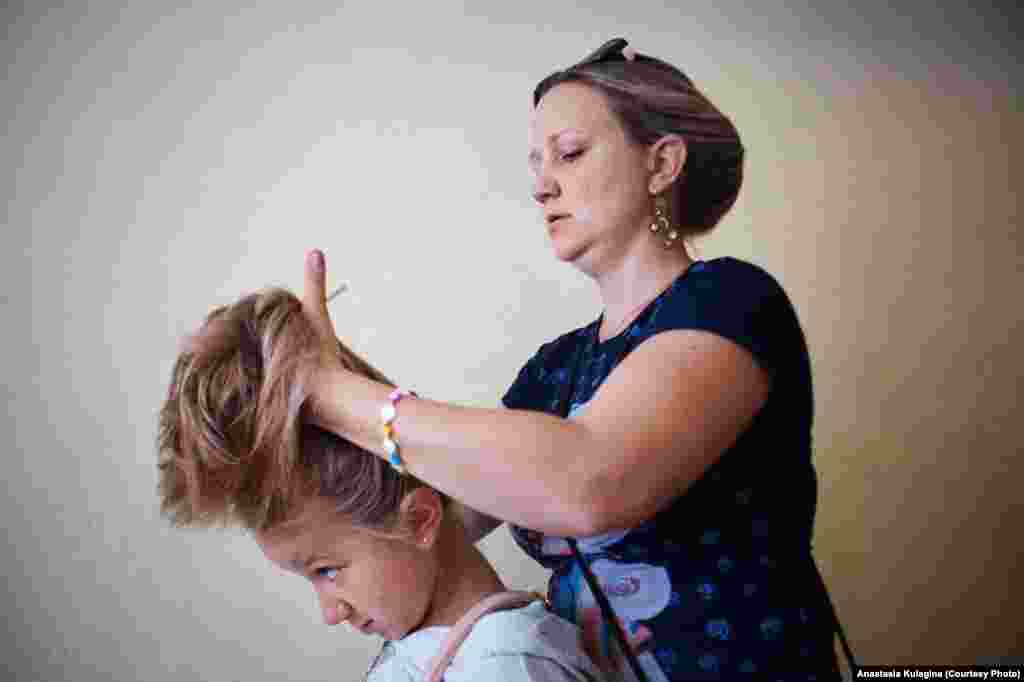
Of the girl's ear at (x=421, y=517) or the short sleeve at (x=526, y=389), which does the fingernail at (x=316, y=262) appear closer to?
the girl's ear at (x=421, y=517)

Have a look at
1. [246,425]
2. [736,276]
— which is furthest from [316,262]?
[736,276]

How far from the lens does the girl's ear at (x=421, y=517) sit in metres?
0.94

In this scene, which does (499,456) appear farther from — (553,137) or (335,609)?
(553,137)

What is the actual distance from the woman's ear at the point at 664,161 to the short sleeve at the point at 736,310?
19 centimetres

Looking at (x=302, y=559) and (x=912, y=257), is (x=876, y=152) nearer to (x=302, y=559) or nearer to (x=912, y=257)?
(x=912, y=257)

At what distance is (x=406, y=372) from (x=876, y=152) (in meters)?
0.84

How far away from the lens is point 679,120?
40.6 inches

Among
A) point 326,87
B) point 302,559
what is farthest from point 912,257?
point 302,559

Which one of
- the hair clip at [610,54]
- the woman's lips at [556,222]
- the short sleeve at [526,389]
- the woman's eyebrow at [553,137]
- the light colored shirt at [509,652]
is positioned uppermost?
the hair clip at [610,54]

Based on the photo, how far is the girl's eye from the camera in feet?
3.04

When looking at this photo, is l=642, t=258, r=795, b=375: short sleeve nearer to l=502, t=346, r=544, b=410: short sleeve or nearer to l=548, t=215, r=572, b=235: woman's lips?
l=548, t=215, r=572, b=235: woman's lips

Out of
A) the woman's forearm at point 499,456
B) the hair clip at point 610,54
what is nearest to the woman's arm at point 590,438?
the woman's forearm at point 499,456

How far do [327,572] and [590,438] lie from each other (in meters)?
0.38

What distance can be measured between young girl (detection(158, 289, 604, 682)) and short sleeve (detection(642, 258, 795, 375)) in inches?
12.2
